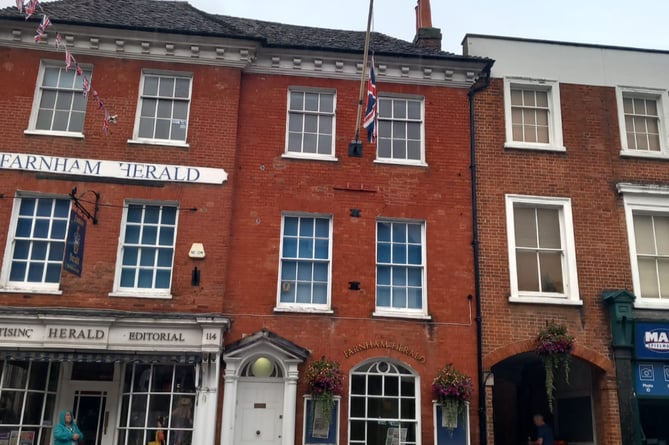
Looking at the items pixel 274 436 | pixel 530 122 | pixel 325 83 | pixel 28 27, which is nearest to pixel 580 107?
pixel 530 122

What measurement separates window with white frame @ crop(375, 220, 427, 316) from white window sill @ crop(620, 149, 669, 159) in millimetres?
5108

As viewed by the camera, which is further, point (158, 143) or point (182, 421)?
point (158, 143)

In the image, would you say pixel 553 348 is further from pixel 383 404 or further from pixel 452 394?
pixel 383 404

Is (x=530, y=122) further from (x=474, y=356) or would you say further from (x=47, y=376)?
(x=47, y=376)

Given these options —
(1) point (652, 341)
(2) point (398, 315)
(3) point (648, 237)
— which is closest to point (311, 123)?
(2) point (398, 315)

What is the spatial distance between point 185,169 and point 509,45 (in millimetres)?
8192

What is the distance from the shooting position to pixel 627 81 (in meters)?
15.0

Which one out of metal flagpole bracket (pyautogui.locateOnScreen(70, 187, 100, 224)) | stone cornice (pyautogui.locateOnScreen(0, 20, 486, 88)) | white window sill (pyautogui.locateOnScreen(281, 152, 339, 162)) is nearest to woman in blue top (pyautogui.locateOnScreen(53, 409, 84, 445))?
metal flagpole bracket (pyautogui.locateOnScreen(70, 187, 100, 224))

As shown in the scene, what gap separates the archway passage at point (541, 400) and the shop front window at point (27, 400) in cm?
963

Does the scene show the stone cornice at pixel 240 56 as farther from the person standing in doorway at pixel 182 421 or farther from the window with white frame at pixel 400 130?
the person standing in doorway at pixel 182 421

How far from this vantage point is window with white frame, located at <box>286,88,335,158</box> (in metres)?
14.1

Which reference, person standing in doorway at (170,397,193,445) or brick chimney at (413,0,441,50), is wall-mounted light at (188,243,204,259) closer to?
person standing in doorway at (170,397,193,445)

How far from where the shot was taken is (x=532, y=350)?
1301 centimetres

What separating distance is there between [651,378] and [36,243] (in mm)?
13011
